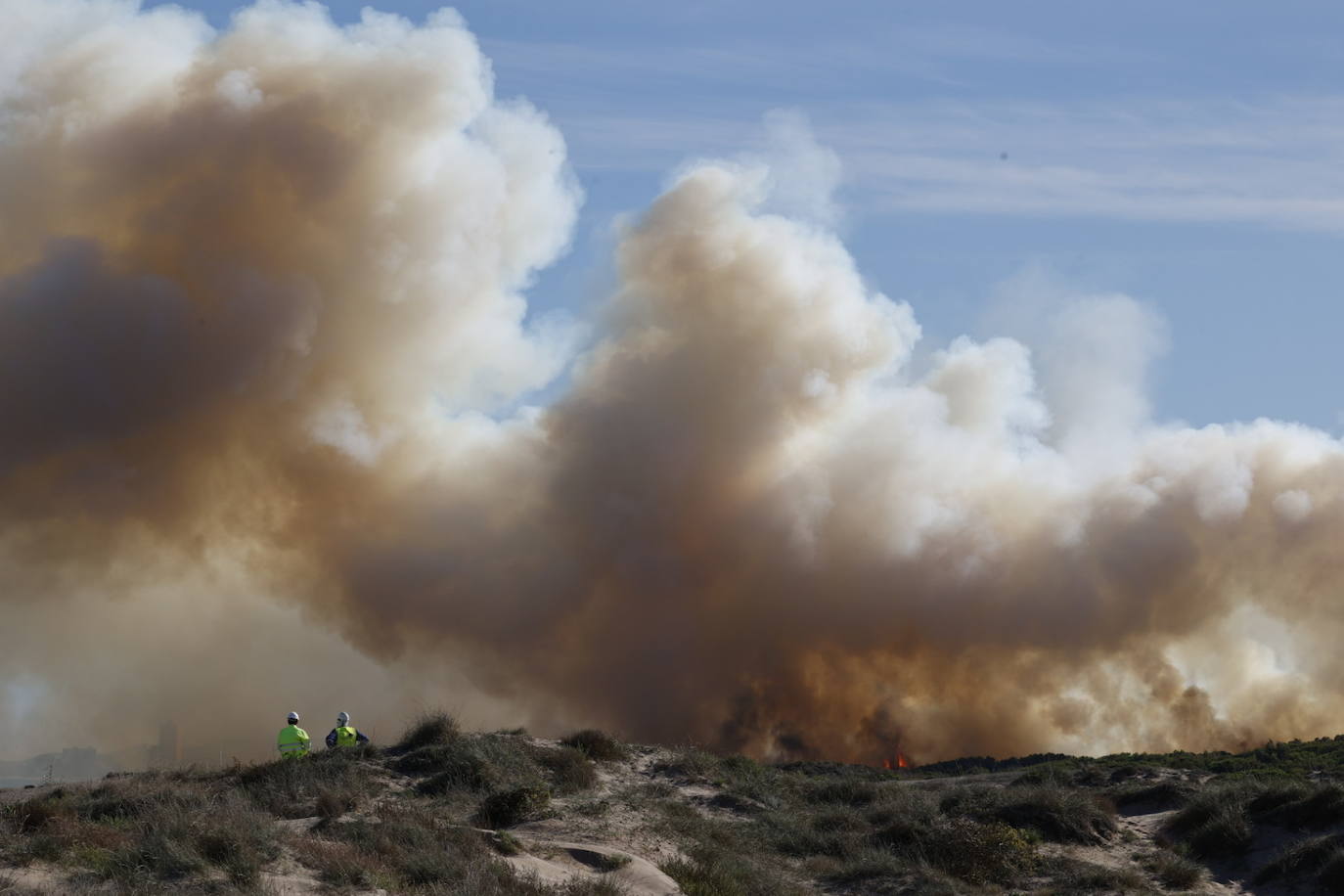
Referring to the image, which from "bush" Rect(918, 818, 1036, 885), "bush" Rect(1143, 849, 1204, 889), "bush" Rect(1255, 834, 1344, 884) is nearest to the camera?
"bush" Rect(1255, 834, 1344, 884)

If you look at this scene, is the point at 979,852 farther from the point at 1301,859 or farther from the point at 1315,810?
the point at 1315,810

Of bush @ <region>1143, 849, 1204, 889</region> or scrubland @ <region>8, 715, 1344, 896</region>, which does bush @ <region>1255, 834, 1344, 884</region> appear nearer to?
scrubland @ <region>8, 715, 1344, 896</region>

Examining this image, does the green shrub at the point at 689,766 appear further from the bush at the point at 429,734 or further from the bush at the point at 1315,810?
the bush at the point at 1315,810

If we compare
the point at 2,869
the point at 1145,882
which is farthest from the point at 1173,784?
the point at 2,869

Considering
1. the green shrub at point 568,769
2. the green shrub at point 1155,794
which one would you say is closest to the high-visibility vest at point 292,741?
the green shrub at point 568,769

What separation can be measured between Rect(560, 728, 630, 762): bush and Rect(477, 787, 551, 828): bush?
614 centimetres

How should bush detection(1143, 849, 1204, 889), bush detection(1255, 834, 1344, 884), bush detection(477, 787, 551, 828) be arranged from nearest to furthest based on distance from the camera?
bush detection(1255, 834, 1344, 884)
bush detection(1143, 849, 1204, 889)
bush detection(477, 787, 551, 828)

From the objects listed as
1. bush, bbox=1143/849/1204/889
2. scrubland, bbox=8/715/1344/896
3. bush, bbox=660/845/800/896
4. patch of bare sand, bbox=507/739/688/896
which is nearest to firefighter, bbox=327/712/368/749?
scrubland, bbox=8/715/1344/896

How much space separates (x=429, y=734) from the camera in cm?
3152

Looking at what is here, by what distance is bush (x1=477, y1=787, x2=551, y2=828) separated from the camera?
2477 centimetres

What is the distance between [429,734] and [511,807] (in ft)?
23.3

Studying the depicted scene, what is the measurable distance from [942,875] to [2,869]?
15.5 metres

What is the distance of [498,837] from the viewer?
21438 millimetres

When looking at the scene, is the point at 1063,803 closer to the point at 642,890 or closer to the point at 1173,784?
the point at 1173,784
